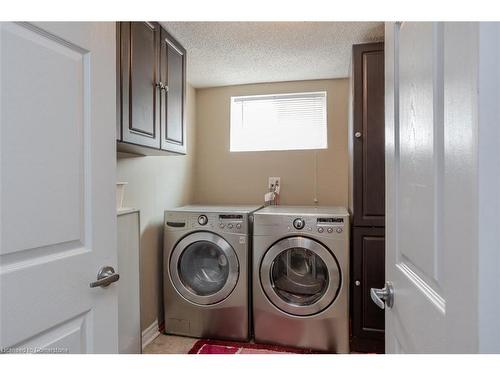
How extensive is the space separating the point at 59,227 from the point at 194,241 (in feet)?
4.89

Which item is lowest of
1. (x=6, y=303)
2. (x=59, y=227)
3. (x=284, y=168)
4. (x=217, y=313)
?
(x=217, y=313)

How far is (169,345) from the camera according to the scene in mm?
2221

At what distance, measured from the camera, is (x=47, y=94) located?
2.51 feet

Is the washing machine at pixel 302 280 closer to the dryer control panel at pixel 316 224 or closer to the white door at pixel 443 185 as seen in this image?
the dryer control panel at pixel 316 224

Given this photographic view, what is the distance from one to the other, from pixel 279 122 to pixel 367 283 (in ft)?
5.53

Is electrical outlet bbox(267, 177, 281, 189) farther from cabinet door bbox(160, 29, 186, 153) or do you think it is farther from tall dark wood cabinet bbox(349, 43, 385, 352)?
cabinet door bbox(160, 29, 186, 153)

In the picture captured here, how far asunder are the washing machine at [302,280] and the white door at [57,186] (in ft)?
4.26

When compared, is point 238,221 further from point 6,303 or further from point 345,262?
point 6,303

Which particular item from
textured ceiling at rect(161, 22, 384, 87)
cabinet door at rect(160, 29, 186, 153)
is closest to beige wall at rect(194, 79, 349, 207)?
textured ceiling at rect(161, 22, 384, 87)

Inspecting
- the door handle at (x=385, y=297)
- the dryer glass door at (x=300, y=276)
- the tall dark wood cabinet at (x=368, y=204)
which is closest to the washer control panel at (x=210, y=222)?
the dryer glass door at (x=300, y=276)

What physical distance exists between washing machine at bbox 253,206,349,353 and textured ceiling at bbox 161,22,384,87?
1.21m

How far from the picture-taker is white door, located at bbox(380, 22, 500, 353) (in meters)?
0.36

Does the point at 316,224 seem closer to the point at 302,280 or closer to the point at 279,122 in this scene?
the point at 302,280
